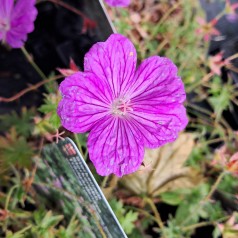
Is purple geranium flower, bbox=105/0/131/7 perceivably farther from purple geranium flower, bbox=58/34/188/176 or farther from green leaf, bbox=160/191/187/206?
green leaf, bbox=160/191/187/206

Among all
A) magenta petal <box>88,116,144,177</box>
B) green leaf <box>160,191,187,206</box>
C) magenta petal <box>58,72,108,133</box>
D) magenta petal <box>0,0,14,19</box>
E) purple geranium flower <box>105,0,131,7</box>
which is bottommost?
green leaf <box>160,191,187,206</box>

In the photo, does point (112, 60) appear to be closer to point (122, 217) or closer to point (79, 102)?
point (79, 102)

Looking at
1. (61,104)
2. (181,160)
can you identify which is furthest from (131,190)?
(61,104)

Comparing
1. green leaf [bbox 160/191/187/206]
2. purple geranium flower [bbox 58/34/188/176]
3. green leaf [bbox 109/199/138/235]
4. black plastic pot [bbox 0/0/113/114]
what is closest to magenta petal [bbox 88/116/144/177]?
purple geranium flower [bbox 58/34/188/176]

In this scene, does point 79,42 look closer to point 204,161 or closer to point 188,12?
point 188,12

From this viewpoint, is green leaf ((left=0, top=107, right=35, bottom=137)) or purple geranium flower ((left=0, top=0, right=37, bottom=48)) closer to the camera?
purple geranium flower ((left=0, top=0, right=37, bottom=48))

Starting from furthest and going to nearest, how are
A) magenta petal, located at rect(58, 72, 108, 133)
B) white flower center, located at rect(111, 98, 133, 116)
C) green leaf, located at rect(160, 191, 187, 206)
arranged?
green leaf, located at rect(160, 191, 187, 206)
white flower center, located at rect(111, 98, 133, 116)
magenta petal, located at rect(58, 72, 108, 133)

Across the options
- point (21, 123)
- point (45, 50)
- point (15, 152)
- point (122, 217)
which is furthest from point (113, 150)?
point (45, 50)
